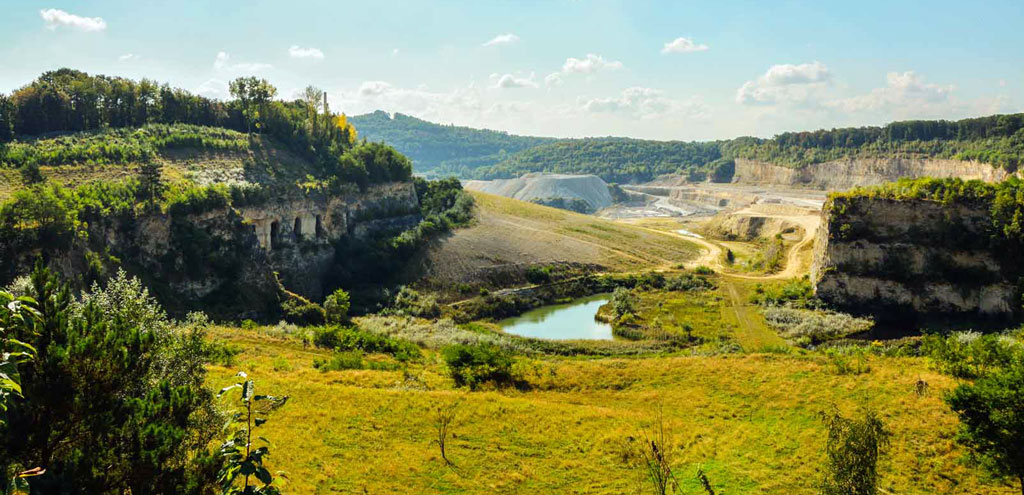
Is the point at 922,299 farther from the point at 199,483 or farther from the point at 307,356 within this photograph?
the point at 199,483

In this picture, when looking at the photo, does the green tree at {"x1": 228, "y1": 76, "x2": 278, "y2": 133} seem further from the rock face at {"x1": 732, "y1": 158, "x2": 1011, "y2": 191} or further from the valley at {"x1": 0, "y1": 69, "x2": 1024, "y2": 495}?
the rock face at {"x1": 732, "y1": 158, "x2": 1011, "y2": 191}

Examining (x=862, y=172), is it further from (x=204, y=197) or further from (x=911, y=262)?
(x=204, y=197)

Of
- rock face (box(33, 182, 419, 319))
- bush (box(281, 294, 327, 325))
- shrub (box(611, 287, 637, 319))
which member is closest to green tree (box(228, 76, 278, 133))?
rock face (box(33, 182, 419, 319))

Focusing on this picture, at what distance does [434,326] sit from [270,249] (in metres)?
18.1

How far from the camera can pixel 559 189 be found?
153000 mm

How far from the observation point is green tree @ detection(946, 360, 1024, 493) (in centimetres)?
1683

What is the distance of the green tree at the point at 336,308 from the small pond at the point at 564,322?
550 inches

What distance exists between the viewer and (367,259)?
6512cm

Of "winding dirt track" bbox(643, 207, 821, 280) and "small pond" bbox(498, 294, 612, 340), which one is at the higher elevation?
"winding dirt track" bbox(643, 207, 821, 280)

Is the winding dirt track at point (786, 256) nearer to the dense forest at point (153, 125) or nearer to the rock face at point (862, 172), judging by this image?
the rock face at point (862, 172)

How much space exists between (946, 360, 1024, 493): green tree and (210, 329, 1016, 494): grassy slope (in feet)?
4.88

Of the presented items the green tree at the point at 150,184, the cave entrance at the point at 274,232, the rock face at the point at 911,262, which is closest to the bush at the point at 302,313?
the cave entrance at the point at 274,232

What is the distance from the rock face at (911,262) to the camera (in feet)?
159

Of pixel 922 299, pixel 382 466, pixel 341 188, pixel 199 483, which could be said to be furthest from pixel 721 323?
pixel 199 483
